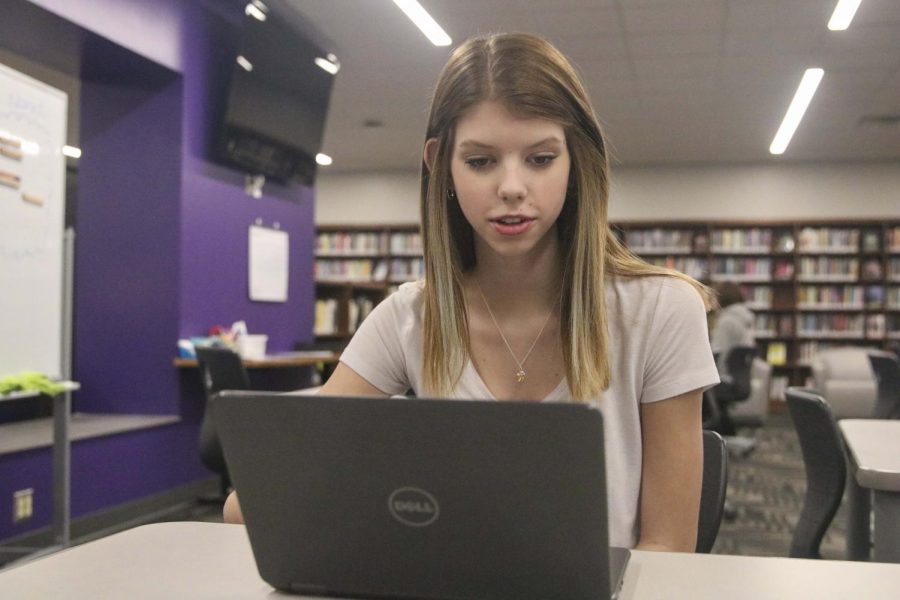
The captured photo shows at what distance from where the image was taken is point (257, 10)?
4688 millimetres

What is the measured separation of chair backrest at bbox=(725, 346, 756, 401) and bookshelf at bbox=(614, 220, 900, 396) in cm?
341

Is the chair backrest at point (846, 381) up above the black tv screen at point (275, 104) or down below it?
below

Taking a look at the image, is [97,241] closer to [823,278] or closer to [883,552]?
[883,552]

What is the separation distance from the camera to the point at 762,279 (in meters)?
9.34

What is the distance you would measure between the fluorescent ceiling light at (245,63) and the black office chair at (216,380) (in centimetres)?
173

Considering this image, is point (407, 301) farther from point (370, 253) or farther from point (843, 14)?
point (370, 253)

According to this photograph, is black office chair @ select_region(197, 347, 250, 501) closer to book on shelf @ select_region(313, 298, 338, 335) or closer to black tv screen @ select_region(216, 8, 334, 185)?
black tv screen @ select_region(216, 8, 334, 185)

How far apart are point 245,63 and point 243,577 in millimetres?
4268

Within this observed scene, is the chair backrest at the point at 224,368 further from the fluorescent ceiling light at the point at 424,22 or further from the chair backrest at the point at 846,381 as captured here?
the chair backrest at the point at 846,381

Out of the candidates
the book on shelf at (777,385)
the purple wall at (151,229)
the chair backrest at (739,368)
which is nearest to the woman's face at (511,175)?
the purple wall at (151,229)

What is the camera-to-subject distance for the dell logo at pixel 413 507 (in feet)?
2.34

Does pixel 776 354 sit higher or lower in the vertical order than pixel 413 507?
lower

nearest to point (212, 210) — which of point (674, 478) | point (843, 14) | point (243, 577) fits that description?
point (843, 14)

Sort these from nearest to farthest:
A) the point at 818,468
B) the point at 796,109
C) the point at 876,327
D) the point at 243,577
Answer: the point at 243,577, the point at 818,468, the point at 796,109, the point at 876,327
